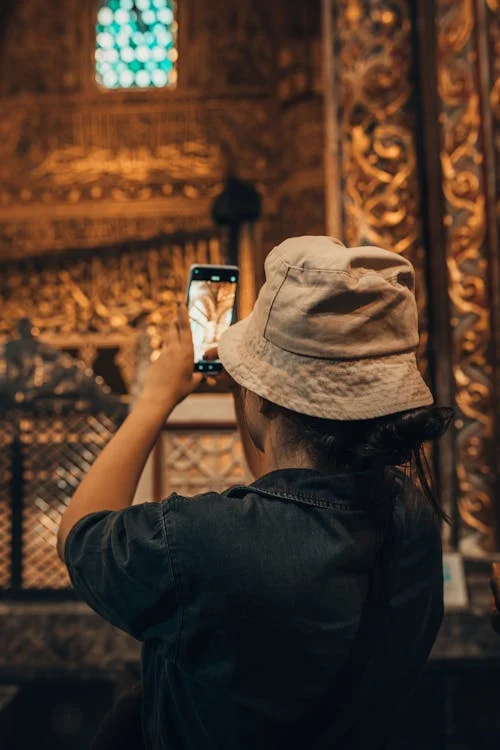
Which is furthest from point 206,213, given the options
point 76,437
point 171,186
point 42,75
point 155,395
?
point 155,395

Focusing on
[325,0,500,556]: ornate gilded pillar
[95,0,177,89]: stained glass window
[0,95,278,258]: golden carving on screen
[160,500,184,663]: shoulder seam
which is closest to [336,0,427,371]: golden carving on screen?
[325,0,500,556]: ornate gilded pillar

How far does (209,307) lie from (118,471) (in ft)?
1.06

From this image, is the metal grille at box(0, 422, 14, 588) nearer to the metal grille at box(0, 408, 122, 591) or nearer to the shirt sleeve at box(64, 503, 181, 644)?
the metal grille at box(0, 408, 122, 591)

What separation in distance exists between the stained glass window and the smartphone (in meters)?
6.53

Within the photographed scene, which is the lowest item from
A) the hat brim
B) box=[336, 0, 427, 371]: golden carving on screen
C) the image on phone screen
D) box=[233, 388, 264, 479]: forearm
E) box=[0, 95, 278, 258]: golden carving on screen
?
box=[233, 388, 264, 479]: forearm

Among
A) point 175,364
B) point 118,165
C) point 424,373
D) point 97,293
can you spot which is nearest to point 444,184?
point 424,373

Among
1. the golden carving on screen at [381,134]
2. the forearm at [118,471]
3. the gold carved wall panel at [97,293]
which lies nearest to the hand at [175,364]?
the forearm at [118,471]

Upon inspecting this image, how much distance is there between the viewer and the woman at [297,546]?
836 mm

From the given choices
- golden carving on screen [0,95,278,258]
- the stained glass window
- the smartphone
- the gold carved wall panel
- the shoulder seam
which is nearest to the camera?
the shoulder seam

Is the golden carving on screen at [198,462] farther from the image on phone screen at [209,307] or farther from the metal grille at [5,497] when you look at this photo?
the image on phone screen at [209,307]

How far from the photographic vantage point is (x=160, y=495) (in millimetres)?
2326

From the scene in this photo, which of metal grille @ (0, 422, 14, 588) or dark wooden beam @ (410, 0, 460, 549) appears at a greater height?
dark wooden beam @ (410, 0, 460, 549)

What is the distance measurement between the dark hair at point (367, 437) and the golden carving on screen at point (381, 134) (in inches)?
58.4

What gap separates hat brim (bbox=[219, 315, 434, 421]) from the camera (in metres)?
0.86
